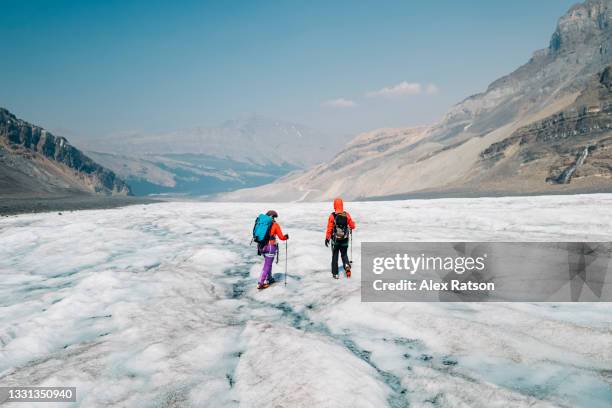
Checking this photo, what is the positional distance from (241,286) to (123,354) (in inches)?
175

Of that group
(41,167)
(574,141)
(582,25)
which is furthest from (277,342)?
(582,25)

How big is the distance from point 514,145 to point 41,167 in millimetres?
95113

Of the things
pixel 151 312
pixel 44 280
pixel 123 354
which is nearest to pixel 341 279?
pixel 151 312

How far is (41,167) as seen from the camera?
78.1 m

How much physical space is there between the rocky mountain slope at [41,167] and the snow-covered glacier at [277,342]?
150 ft

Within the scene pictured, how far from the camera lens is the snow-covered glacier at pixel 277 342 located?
15.5 feet

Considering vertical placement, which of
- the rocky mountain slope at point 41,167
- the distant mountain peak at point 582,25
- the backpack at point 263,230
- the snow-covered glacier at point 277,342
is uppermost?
the distant mountain peak at point 582,25

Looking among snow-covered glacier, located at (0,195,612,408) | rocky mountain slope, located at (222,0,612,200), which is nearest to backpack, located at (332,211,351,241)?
snow-covered glacier, located at (0,195,612,408)

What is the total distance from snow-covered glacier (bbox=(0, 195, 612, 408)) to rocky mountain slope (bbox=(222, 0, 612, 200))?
45874mm

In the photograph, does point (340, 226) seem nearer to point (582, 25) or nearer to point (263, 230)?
point (263, 230)

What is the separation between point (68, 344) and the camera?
22.0ft

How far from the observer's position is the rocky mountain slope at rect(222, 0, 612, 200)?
5328 centimetres

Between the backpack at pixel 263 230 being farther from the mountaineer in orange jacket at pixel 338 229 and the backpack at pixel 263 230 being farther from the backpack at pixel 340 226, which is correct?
the backpack at pixel 340 226

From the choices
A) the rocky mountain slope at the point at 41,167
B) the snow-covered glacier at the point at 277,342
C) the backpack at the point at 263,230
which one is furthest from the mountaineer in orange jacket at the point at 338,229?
the rocky mountain slope at the point at 41,167
